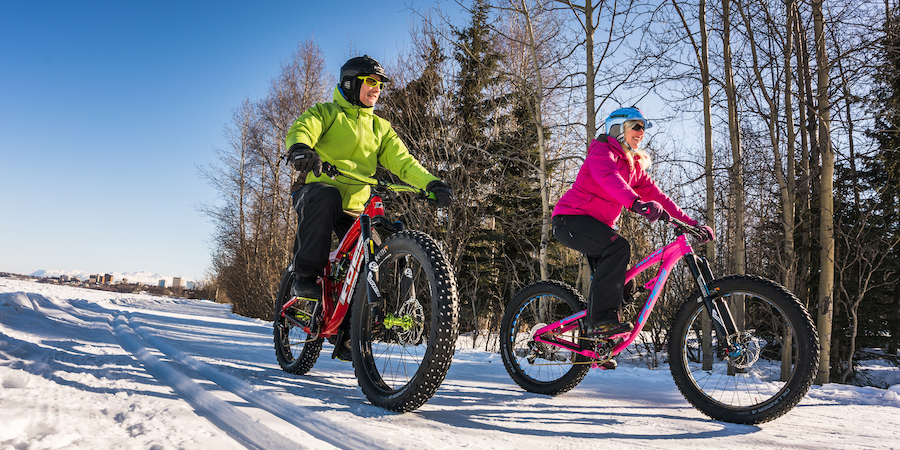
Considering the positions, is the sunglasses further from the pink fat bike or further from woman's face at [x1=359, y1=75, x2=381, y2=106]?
the pink fat bike

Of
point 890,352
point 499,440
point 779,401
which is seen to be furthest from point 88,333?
point 890,352

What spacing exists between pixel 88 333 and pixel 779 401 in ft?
18.4

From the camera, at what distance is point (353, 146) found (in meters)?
3.13

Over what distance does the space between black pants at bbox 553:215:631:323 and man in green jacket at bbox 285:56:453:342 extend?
93cm

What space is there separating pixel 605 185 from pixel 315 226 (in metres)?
1.84

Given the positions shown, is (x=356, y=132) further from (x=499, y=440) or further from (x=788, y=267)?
(x=788, y=267)

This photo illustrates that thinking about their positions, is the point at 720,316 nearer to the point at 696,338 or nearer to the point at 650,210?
the point at 650,210

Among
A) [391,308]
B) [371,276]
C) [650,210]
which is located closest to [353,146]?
[371,276]

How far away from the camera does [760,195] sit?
1165cm

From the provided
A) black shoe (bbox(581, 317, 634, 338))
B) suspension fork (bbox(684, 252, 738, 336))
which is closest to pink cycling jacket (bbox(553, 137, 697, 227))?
suspension fork (bbox(684, 252, 738, 336))

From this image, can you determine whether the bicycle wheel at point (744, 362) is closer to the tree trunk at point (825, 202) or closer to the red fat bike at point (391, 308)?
the red fat bike at point (391, 308)

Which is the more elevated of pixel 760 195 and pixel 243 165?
pixel 243 165

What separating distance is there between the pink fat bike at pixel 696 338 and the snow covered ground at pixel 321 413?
0.13 meters

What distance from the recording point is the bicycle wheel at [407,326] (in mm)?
2006
